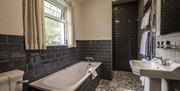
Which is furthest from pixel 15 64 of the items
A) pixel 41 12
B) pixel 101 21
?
pixel 101 21

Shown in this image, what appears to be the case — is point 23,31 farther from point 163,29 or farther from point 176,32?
point 163,29

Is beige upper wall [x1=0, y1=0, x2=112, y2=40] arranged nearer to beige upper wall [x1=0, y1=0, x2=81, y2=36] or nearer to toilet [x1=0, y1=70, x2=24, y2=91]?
beige upper wall [x1=0, y1=0, x2=81, y2=36]

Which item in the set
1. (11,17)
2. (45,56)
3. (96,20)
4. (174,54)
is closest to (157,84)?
(174,54)

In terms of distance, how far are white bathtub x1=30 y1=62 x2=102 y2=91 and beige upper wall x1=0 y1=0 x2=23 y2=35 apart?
843 mm

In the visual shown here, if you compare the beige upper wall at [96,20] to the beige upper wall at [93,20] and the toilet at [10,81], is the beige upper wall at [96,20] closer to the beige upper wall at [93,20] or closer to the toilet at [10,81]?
the beige upper wall at [93,20]

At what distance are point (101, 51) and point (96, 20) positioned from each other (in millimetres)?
1041

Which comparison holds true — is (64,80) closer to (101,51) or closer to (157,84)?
(101,51)

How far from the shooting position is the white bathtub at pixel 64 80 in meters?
1.67

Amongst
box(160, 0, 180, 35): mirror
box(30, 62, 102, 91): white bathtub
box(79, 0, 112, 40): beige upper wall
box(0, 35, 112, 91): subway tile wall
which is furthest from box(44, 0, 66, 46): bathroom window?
box(160, 0, 180, 35): mirror

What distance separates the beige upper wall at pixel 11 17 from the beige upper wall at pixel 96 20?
244cm

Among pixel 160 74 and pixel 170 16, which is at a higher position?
pixel 170 16

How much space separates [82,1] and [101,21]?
3.14ft

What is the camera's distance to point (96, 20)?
3.85 metres

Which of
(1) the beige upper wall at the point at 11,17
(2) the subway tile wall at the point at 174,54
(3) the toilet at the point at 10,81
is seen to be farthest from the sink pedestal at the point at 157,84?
(1) the beige upper wall at the point at 11,17
